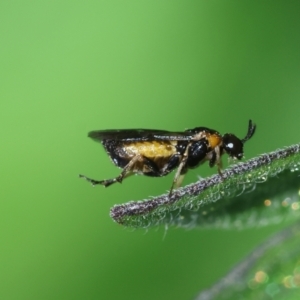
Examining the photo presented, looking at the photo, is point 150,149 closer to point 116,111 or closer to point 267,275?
point 116,111

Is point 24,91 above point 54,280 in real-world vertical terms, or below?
above

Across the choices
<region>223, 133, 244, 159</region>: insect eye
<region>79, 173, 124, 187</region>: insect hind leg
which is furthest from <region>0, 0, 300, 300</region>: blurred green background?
<region>223, 133, 244, 159</region>: insect eye

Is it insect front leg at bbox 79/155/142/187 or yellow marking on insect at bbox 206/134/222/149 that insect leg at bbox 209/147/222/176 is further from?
insect front leg at bbox 79/155/142/187

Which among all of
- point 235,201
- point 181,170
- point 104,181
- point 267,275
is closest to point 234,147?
point 181,170

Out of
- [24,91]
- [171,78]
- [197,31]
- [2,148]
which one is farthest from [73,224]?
[197,31]

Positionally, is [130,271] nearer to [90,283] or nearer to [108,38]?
[90,283]

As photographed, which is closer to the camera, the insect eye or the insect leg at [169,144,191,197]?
the insect leg at [169,144,191,197]
